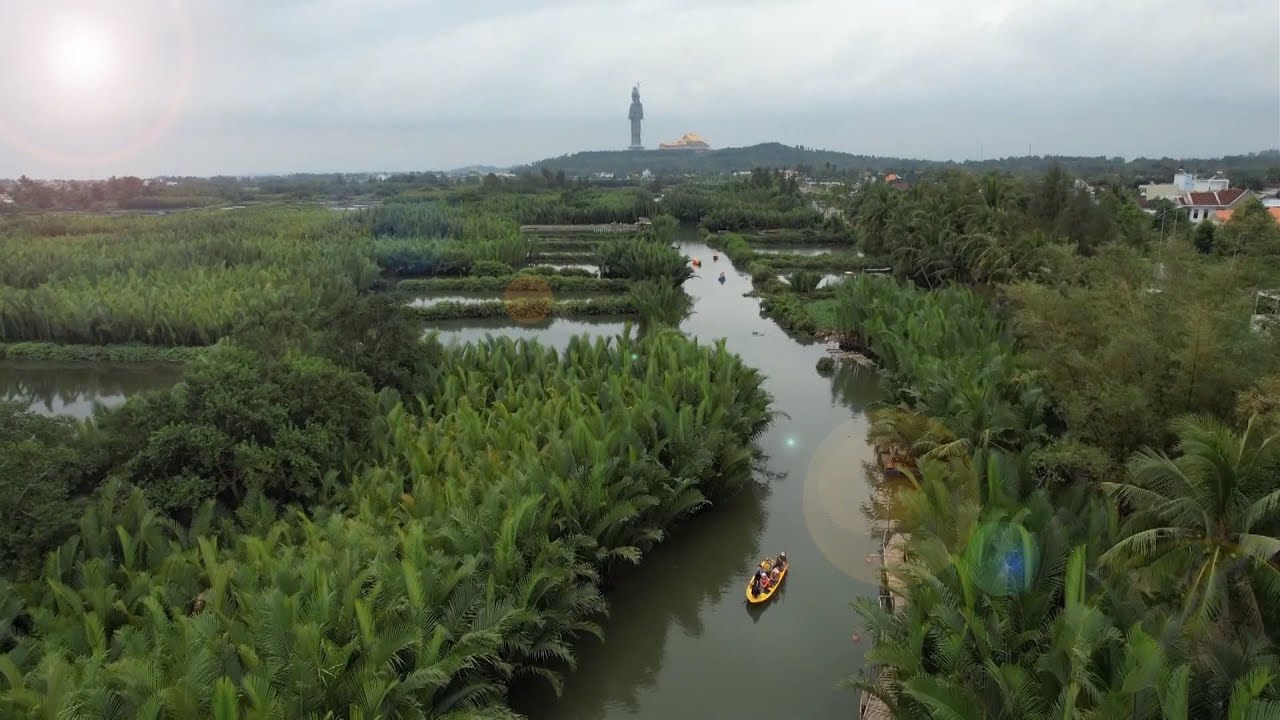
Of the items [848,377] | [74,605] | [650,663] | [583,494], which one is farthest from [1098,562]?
[848,377]

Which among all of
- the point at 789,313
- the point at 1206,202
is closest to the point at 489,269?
the point at 789,313

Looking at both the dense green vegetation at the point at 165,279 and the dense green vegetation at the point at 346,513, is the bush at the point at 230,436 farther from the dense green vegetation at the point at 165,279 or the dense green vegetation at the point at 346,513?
the dense green vegetation at the point at 165,279

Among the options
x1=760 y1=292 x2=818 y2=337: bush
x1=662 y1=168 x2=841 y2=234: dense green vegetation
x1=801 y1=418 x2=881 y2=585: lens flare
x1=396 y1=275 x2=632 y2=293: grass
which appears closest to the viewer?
x1=801 y1=418 x2=881 y2=585: lens flare

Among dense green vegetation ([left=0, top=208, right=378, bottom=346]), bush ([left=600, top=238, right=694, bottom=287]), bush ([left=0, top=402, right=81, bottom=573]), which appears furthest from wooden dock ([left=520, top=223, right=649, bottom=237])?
bush ([left=0, top=402, right=81, bottom=573])

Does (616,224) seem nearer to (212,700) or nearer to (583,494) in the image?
(583,494)

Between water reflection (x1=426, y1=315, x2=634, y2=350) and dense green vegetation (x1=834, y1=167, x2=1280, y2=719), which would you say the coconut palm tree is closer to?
dense green vegetation (x1=834, y1=167, x2=1280, y2=719)

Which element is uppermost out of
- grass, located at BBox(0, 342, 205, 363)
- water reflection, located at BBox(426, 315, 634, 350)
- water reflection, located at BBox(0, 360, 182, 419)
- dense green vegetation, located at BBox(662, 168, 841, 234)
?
dense green vegetation, located at BBox(662, 168, 841, 234)
